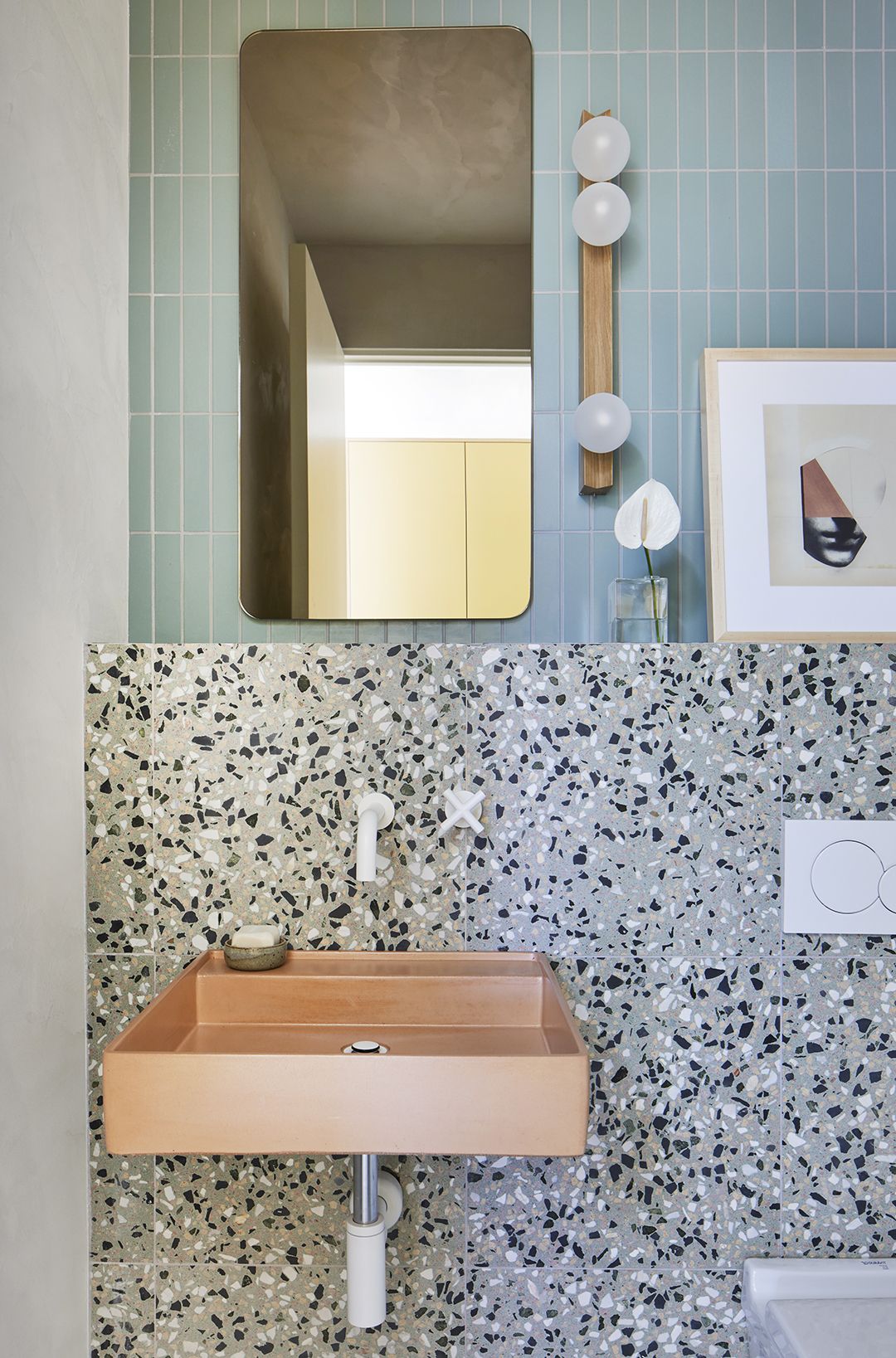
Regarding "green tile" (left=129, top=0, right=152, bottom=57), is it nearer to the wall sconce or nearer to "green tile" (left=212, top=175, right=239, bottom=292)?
"green tile" (left=212, top=175, right=239, bottom=292)

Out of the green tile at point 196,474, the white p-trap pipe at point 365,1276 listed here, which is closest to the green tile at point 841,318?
the green tile at point 196,474

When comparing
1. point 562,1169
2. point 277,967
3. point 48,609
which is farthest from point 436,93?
point 562,1169

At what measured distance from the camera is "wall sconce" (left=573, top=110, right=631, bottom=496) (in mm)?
1396

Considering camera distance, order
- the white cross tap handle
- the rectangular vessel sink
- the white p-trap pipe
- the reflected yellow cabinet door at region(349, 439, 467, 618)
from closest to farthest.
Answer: the rectangular vessel sink, the white p-trap pipe, the white cross tap handle, the reflected yellow cabinet door at region(349, 439, 467, 618)

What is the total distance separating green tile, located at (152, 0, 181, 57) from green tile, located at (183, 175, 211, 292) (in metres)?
0.23

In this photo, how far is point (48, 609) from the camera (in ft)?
3.90

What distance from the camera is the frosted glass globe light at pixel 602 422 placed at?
1397 millimetres

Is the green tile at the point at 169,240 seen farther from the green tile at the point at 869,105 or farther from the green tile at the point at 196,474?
the green tile at the point at 869,105

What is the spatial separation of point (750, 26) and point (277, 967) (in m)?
1.82

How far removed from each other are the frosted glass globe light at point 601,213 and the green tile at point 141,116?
2.54 feet

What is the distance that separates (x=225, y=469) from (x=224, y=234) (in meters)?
0.42

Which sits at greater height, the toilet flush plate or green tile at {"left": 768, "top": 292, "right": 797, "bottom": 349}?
green tile at {"left": 768, "top": 292, "right": 797, "bottom": 349}

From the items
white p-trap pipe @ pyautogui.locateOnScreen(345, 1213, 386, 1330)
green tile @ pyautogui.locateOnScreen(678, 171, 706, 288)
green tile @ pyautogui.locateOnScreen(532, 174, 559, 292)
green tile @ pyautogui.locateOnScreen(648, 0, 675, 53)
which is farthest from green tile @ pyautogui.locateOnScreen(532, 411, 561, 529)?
white p-trap pipe @ pyautogui.locateOnScreen(345, 1213, 386, 1330)

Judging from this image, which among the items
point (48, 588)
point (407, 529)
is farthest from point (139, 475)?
point (407, 529)
